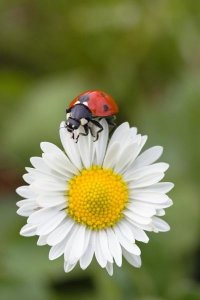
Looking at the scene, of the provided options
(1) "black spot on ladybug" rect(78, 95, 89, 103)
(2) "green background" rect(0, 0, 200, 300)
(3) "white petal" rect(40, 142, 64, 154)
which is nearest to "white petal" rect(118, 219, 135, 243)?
(3) "white petal" rect(40, 142, 64, 154)

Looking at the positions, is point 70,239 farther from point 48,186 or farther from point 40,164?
point 40,164

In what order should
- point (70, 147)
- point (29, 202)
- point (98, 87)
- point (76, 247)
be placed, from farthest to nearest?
point (98, 87) → point (70, 147) → point (29, 202) → point (76, 247)

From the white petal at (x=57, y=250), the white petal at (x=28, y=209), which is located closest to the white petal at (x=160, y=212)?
the white petal at (x=57, y=250)

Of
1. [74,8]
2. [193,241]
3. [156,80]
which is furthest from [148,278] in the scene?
[74,8]

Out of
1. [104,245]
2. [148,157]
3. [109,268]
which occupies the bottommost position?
[109,268]

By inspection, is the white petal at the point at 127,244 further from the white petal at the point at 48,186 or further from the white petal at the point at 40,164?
the white petal at the point at 40,164

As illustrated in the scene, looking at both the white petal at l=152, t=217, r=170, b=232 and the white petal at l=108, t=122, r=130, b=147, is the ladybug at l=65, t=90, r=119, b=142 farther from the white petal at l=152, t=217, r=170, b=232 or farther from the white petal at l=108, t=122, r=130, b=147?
the white petal at l=152, t=217, r=170, b=232

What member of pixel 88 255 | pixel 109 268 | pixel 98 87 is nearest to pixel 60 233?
pixel 88 255
